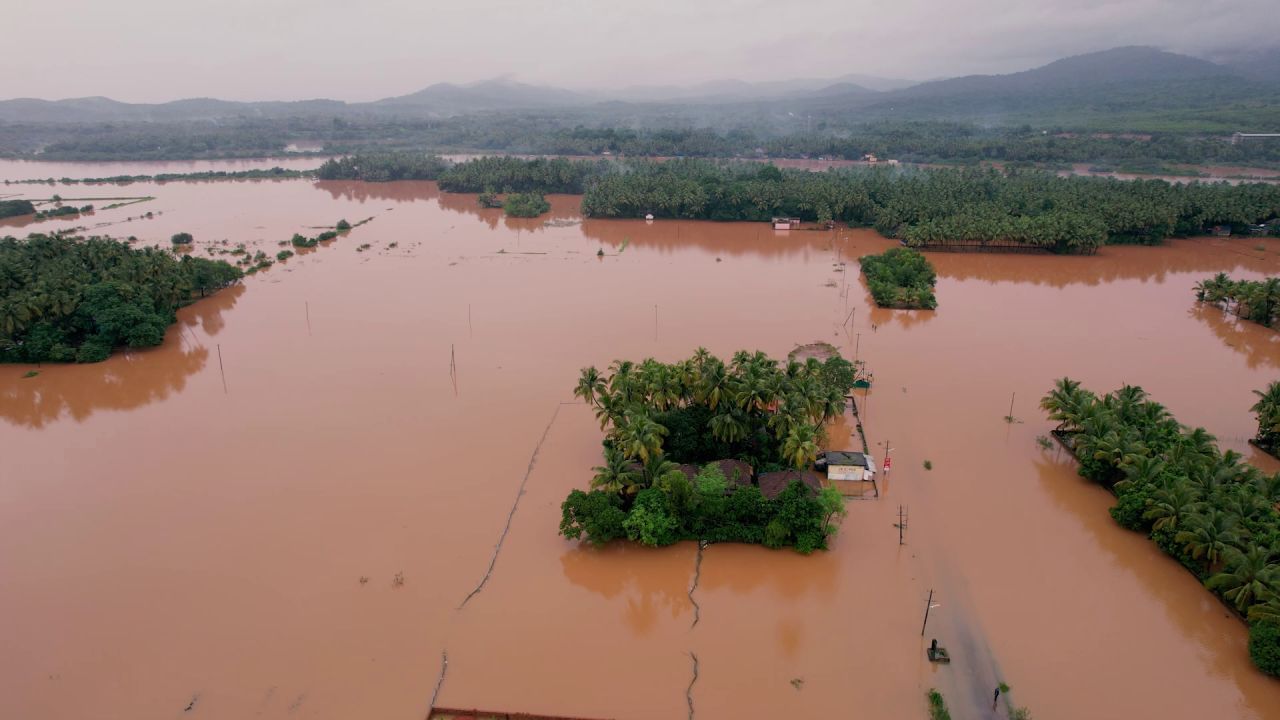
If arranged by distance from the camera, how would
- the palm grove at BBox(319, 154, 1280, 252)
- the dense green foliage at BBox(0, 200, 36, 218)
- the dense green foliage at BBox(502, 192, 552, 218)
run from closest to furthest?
1. the palm grove at BBox(319, 154, 1280, 252)
2. the dense green foliage at BBox(0, 200, 36, 218)
3. the dense green foliage at BBox(502, 192, 552, 218)

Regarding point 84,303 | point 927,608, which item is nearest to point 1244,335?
point 927,608

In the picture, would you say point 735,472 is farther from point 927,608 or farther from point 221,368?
point 221,368

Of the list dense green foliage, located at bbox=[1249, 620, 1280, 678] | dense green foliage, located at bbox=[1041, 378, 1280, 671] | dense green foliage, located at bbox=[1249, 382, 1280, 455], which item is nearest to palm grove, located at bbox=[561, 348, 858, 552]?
dense green foliage, located at bbox=[1041, 378, 1280, 671]

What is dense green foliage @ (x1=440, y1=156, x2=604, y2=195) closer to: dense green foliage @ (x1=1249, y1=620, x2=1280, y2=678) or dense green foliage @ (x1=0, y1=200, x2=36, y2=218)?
dense green foliage @ (x1=0, y1=200, x2=36, y2=218)

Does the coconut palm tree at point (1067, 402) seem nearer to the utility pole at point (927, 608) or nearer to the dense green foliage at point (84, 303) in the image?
the utility pole at point (927, 608)

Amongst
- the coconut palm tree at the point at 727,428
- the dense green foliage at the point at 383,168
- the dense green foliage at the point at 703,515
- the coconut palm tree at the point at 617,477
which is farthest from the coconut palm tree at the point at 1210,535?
the dense green foliage at the point at 383,168
